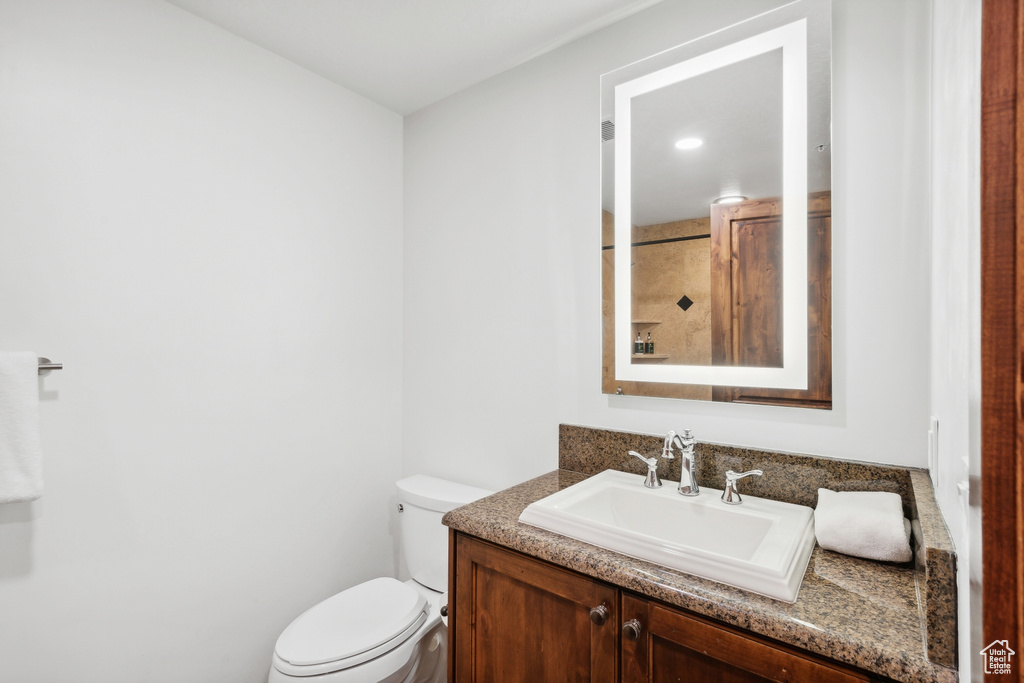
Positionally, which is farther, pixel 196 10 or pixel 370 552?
pixel 370 552

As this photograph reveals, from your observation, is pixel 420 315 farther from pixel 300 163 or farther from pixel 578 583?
pixel 578 583

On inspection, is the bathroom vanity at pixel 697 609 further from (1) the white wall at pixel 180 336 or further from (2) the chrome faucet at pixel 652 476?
(1) the white wall at pixel 180 336

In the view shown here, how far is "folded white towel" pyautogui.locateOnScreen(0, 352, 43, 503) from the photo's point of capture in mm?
1130

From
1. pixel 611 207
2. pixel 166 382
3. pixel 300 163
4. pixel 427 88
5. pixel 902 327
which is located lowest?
pixel 166 382

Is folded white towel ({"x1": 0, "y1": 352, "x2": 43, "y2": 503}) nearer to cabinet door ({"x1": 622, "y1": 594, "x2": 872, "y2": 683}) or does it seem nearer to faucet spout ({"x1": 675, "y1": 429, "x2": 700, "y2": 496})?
cabinet door ({"x1": 622, "y1": 594, "x2": 872, "y2": 683})

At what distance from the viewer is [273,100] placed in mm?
1732

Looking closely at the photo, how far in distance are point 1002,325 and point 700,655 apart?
75 cm

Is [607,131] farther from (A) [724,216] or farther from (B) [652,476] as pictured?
(B) [652,476]

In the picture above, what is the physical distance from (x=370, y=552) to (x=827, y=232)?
2.03 m

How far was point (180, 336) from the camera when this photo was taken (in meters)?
1.50

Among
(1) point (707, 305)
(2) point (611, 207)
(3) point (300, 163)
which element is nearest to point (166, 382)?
(3) point (300, 163)

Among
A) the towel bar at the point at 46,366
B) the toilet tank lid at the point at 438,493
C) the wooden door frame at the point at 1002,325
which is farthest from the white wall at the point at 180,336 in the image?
the wooden door frame at the point at 1002,325

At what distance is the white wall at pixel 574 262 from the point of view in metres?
1.08

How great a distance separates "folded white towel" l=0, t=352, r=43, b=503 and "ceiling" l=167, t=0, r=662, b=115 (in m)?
1.20
